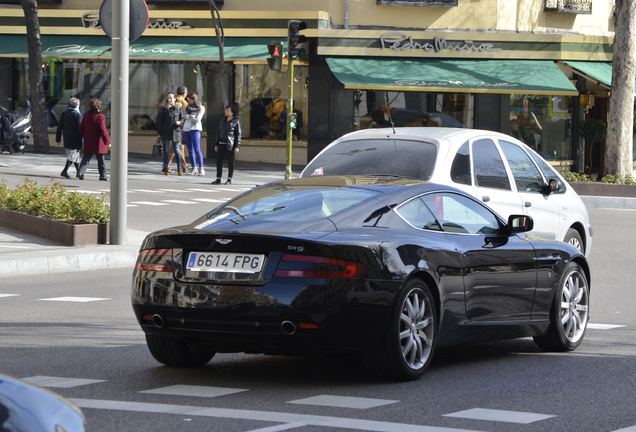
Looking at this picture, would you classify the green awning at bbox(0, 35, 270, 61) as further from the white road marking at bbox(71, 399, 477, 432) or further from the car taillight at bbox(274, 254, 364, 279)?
Result: the white road marking at bbox(71, 399, 477, 432)

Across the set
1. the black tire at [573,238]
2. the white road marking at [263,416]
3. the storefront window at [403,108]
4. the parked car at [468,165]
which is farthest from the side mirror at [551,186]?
the storefront window at [403,108]

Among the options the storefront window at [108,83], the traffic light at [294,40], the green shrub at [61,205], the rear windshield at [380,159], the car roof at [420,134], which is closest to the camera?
the rear windshield at [380,159]

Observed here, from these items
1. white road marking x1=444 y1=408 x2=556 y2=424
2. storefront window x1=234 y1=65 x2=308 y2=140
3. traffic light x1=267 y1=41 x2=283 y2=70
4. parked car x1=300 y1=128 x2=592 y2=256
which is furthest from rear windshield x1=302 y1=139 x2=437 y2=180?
storefront window x1=234 y1=65 x2=308 y2=140

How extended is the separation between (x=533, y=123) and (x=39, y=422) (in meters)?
32.7

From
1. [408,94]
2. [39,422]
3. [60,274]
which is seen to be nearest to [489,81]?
[408,94]

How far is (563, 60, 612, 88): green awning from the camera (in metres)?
32.9

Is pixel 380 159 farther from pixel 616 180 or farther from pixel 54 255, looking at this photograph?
pixel 616 180

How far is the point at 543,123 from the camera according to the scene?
3478 centimetres

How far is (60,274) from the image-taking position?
1305 centimetres

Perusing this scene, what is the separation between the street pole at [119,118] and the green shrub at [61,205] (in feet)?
1.38

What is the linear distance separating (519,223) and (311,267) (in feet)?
6.80

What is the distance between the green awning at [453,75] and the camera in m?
31.5

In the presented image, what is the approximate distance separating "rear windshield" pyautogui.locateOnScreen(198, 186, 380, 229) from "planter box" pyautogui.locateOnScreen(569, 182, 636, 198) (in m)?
18.6

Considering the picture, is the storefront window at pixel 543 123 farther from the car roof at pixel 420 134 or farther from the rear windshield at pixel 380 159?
the rear windshield at pixel 380 159
